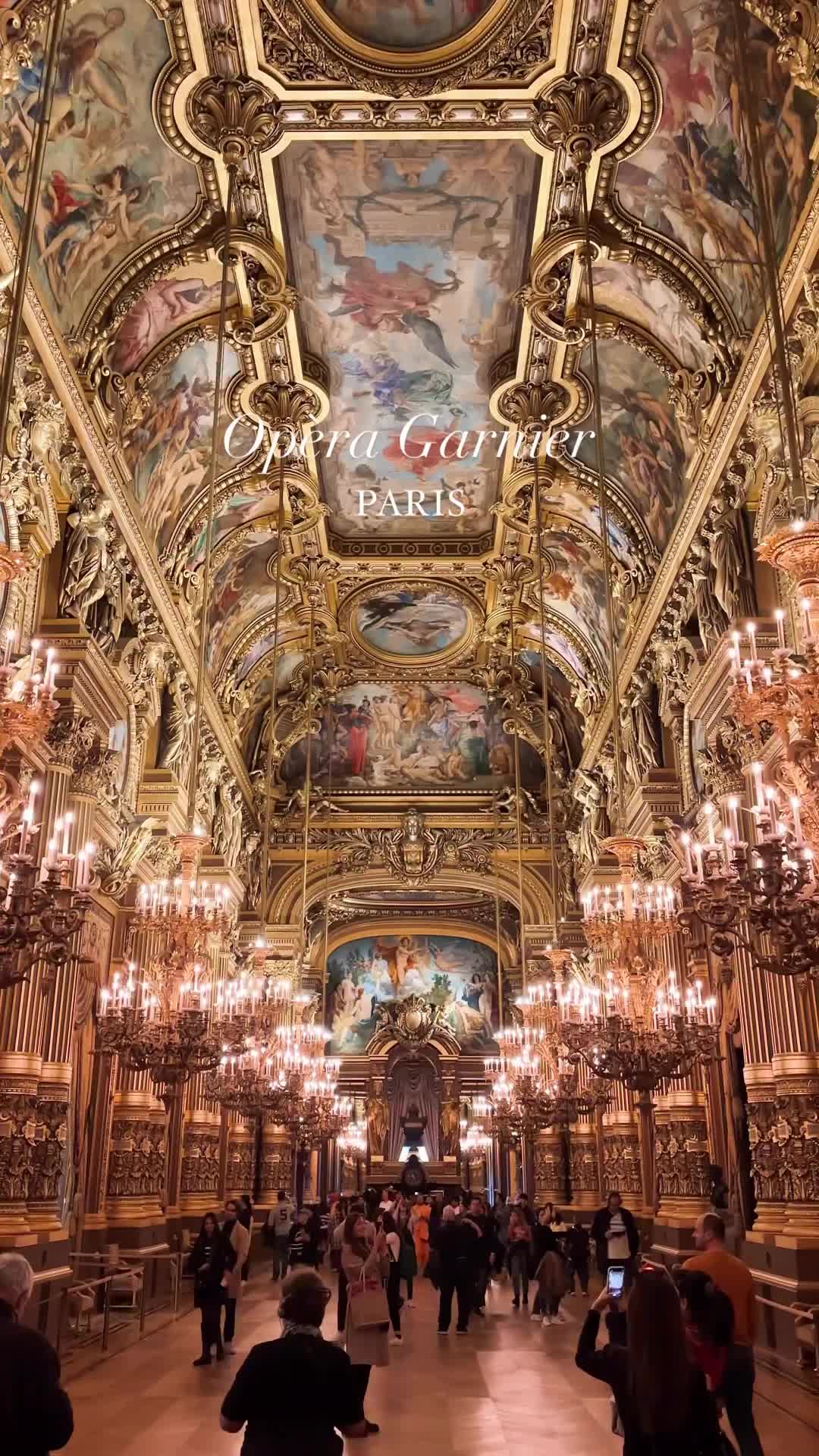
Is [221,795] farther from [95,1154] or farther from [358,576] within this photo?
[95,1154]

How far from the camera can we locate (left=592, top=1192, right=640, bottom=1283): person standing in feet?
34.0

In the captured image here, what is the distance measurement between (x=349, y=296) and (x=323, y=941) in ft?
61.9

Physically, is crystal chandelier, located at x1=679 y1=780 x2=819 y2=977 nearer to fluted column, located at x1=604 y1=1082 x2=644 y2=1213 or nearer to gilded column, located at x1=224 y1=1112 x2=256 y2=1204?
fluted column, located at x1=604 y1=1082 x2=644 y2=1213

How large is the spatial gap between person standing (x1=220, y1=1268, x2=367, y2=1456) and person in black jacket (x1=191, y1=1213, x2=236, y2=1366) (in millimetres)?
7179

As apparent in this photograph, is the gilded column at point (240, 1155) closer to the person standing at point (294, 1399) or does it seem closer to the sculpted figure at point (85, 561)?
the sculpted figure at point (85, 561)

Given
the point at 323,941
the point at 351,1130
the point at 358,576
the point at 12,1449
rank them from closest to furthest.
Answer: the point at 12,1449 < the point at 358,576 < the point at 323,941 < the point at 351,1130

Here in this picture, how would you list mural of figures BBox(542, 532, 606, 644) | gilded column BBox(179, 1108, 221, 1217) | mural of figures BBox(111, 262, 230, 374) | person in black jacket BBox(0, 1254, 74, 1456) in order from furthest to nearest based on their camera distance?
gilded column BBox(179, 1108, 221, 1217), mural of figures BBox(542, 532, 606, 644), mural of figures BBox(111, 262, 230, 374), person in black jacket BBox(0, 1254, 74, 1456)

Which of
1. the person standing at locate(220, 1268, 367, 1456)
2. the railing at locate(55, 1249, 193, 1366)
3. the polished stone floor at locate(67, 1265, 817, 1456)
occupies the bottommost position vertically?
the polished stone floor at locate(67, 1265, 817, 1456)

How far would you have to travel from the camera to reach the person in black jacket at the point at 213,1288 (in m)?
10.2

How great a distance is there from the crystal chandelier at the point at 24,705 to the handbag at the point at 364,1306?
4396 mm

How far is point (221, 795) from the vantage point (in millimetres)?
20734

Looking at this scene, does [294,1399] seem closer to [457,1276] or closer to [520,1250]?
[457,1276]

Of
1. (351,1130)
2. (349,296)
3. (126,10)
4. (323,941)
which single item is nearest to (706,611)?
(349,296)

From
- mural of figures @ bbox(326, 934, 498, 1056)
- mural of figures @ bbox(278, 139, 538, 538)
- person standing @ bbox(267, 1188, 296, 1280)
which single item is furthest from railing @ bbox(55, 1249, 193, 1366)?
mural of figures @ bbox(326, 934, 498, 1056)
